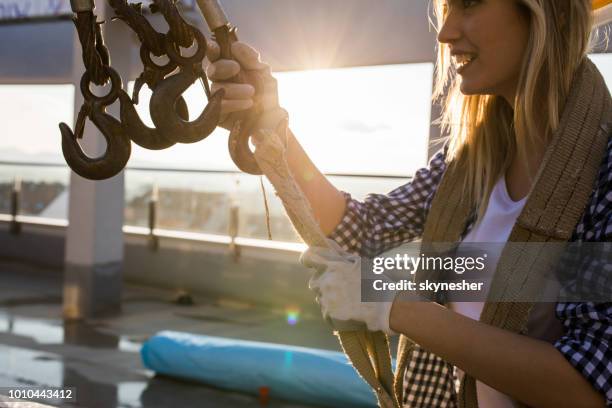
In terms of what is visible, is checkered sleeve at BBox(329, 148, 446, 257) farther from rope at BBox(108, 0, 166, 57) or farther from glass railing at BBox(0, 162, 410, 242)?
glass railing at BBox(0, 162, 410, 242)

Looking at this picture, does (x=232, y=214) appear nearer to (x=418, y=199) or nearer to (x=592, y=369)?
(x=418, y=199)

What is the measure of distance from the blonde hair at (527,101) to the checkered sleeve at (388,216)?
0.34 ft

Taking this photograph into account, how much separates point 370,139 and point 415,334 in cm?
556

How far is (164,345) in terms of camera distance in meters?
4.52

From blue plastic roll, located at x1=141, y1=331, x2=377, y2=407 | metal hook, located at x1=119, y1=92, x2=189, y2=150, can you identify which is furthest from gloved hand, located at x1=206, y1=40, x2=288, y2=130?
blue plastic roll, located at x1=141, y1=331, x2=377, y2=407

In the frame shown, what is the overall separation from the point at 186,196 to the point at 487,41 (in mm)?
6983

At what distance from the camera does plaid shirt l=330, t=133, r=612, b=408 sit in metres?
0.91

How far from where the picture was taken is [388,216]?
4.84 ft

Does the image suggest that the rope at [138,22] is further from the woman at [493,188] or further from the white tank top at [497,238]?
the white tank top at [497,238]

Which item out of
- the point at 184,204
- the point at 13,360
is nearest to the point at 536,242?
the point at 13,360

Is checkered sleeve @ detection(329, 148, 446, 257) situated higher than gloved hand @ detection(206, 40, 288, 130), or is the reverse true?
gloved hand @ detection(206, 40, 288, 130)

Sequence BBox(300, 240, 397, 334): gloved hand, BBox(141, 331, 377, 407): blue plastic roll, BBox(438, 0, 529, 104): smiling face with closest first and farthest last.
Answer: BBox(300, 240, 397, 334): gloved hand < BBox(438, 0, 529, 104): smiling face < BBox(141, 331, 377, 407): blue plastic roll

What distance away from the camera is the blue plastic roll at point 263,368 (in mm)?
3910

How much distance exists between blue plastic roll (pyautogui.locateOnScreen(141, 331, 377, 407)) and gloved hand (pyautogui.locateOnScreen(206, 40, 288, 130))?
3.01 metres
